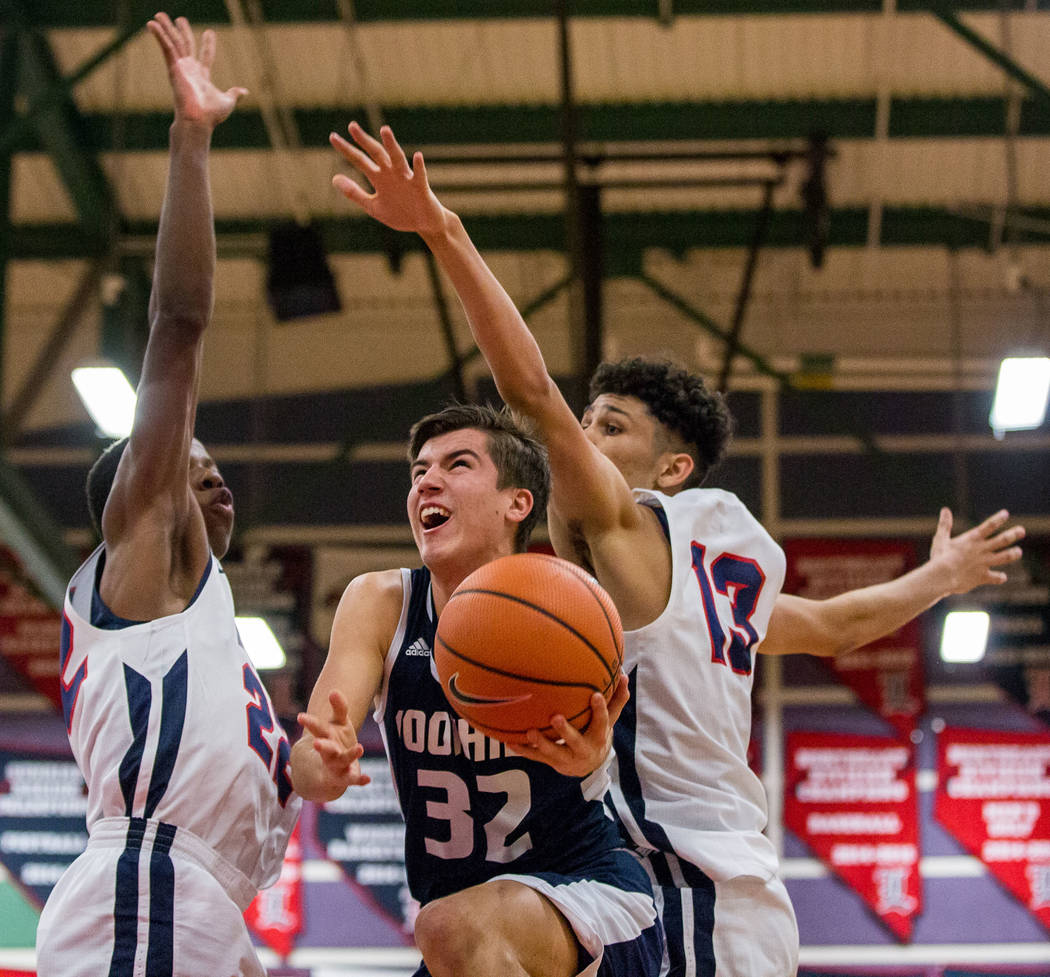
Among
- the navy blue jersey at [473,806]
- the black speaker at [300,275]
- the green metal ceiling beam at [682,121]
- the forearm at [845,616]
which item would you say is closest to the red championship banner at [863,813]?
the green metal ceiling beam at [682,121]

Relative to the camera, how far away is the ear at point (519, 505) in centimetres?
379

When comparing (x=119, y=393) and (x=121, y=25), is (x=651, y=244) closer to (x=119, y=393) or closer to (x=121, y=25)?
(x=121, y=25)

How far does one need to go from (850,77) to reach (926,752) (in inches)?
230

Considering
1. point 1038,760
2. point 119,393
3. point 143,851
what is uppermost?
point 119,393

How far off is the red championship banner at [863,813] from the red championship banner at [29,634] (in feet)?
22.1

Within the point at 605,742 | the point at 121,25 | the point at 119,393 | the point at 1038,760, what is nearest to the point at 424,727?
the point at 605,742

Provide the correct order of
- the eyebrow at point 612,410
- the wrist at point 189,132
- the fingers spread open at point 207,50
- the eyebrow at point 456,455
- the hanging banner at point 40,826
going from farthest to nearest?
the hanging banner at point 40,826, the eyebrow at point 612,410, the fingers spread open at point 207,50, the eyebrow at point 456,455, the wrist at point 189,132

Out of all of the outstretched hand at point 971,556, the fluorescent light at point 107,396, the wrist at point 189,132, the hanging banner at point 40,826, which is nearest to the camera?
the wrist at point 189,132

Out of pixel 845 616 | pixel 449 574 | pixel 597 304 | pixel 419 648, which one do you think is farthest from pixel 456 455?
pixel 597 304

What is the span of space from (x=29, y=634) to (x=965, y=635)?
825 cm

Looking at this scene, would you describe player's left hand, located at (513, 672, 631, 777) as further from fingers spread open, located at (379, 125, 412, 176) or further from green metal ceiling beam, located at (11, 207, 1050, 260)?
green metal ceiling beam, located at (11, 207, 1050, 260)

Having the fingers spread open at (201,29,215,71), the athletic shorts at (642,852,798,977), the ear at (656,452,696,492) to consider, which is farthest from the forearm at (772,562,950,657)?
the fingers spread open at (201,29,215,71)

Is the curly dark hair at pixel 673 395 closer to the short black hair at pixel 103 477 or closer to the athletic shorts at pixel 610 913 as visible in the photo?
the athletic shorts at pixel 610 913

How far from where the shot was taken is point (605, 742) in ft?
10.3
